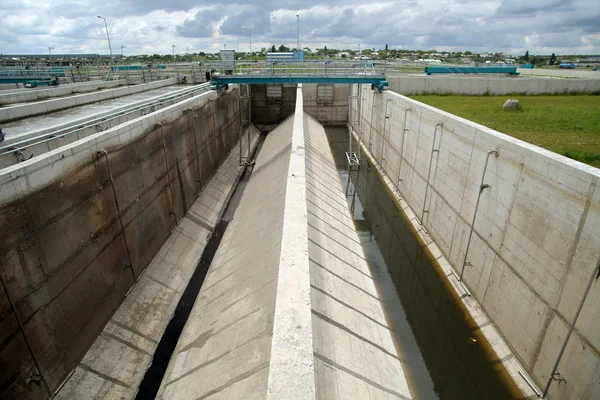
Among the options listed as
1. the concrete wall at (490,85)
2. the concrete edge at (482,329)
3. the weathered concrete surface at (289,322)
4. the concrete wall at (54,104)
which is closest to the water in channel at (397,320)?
the weathered concrete surface at (289,322)

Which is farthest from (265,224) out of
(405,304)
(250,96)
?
(250,96)

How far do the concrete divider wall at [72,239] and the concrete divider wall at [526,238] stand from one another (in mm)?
11140

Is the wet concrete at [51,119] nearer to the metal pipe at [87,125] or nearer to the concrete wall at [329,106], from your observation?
the metal pipe at [87,125]

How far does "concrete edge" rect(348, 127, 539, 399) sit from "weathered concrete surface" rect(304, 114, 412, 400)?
2662 mm

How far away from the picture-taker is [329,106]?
42188mm

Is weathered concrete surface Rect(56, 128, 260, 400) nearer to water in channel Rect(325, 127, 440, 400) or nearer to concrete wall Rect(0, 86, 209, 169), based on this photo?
concrete wall Rect(0, 86, 209, 169)

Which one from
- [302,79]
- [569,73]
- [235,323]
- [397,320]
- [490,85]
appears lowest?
[397,320]

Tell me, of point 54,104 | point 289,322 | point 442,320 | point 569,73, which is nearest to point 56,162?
point 289,322

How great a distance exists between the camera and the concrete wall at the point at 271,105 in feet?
127

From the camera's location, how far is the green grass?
1464 cm

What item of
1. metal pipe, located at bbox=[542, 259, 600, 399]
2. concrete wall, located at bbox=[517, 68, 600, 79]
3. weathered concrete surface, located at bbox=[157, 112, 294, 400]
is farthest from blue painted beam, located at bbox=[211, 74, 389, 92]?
concrete wall, located at bbox=[517, 68, 600, 79]

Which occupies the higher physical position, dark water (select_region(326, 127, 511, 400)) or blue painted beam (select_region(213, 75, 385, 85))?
blue painted beam (select_region(213, 75, 385, 85))

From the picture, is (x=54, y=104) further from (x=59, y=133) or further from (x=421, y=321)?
(x=421, y=321)

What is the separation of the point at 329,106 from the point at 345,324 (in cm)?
3548
